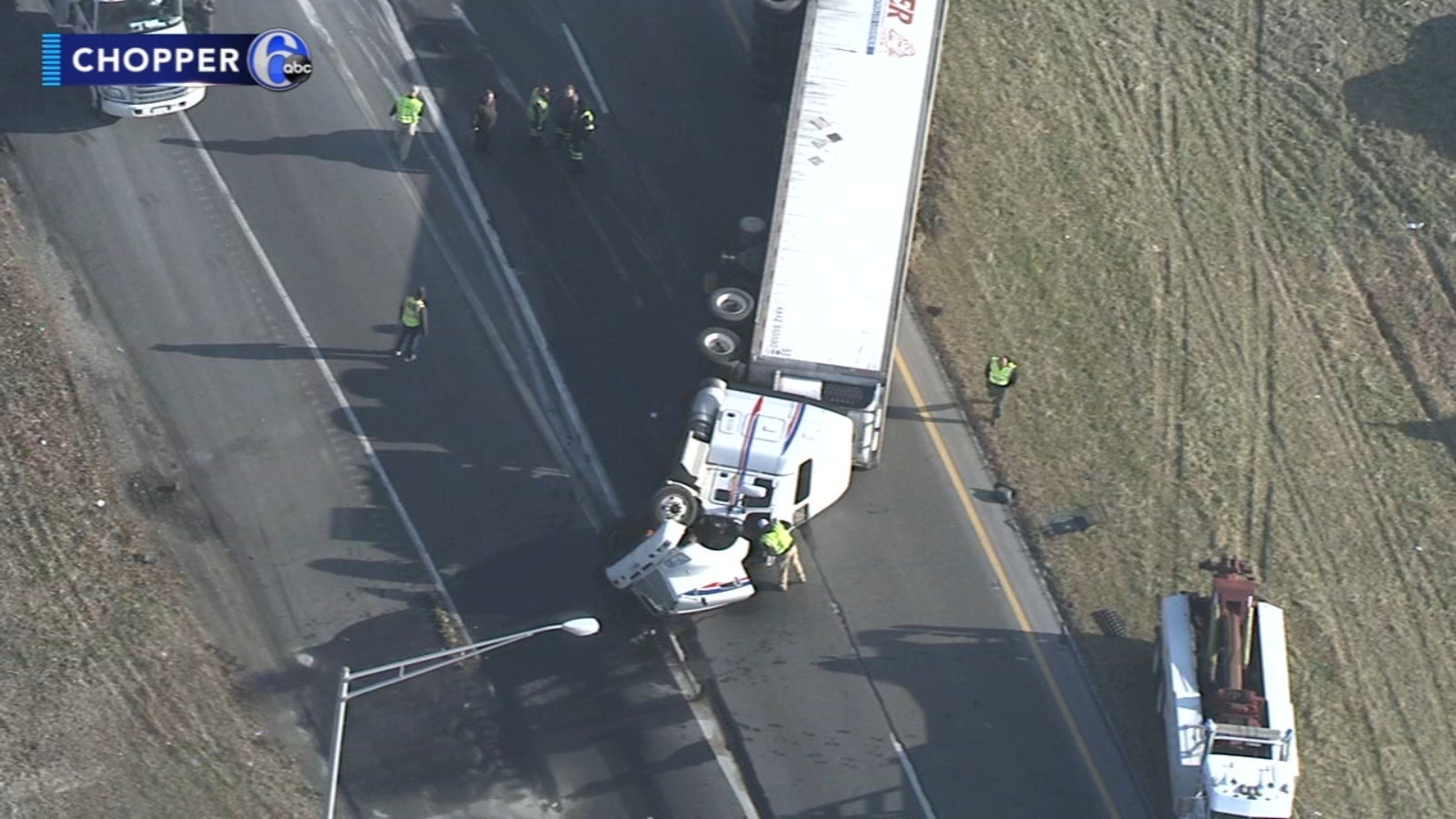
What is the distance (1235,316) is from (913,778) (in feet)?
36.1

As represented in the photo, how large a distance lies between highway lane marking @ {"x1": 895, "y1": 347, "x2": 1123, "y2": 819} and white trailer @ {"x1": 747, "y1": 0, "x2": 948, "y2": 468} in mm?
869

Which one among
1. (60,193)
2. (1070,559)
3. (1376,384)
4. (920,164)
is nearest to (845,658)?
(1070,559)

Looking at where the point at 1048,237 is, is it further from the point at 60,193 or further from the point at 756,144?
the point at 60,193

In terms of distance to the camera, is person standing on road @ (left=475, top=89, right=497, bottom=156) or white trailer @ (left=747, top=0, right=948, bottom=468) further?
person standing on road @ (left=475, top=89, right=497, bottom=156)

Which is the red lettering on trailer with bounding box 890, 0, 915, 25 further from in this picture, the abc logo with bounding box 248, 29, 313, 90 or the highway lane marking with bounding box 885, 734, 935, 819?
the highway lane marking with bounding box 885, 734, 935, 819

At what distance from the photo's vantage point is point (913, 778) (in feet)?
105

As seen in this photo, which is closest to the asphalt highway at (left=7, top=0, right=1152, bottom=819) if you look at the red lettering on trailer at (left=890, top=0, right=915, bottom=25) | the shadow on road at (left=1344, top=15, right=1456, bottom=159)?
the red lettering on trailer at (left=890, top=0, right=915, bottom=25)

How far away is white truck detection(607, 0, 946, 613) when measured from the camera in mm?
32688

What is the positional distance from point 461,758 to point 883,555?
7.49 meters

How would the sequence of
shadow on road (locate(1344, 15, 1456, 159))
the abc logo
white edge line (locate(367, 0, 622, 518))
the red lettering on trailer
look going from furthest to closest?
shadow on road (locate(1344, 15, 1456, 159))
the abc logo
the red lettering on trailer
white edge line (locate(367, 0, 622, 518))

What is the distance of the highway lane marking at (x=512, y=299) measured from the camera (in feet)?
115

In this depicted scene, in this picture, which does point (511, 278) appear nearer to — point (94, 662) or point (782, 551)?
point (782, 551)

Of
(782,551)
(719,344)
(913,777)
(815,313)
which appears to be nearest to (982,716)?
(913,777)

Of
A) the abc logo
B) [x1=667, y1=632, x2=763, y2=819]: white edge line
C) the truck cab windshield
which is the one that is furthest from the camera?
the abc logo
